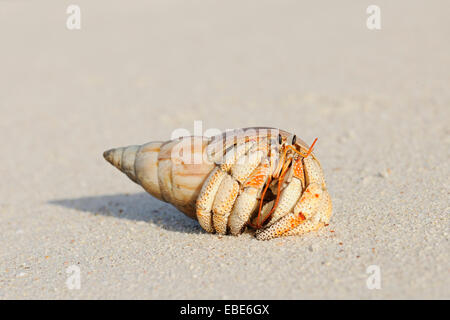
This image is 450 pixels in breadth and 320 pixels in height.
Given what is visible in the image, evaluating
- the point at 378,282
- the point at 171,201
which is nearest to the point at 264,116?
the point at 171,201

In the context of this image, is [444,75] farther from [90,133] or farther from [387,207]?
[90,133]

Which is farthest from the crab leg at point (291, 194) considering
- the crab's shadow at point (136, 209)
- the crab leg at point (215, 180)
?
the crab's shadow at point (136, 209)

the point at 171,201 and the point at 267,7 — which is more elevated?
the point at 267,7

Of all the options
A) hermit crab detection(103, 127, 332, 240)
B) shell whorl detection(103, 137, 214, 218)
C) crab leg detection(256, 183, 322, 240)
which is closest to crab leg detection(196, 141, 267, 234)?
hermit crab detection(103, 127, 332, 240)

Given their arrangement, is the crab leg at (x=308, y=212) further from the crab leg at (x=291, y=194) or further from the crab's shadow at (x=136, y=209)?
the crab's shadow at (x=136, y=209)

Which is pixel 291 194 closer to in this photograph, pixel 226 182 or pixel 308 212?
pixel 308 212

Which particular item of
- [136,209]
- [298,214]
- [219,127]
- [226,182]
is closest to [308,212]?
[298,214]
